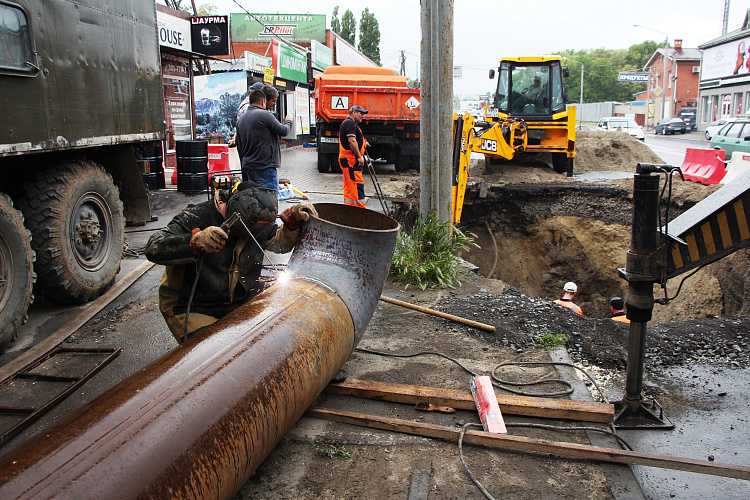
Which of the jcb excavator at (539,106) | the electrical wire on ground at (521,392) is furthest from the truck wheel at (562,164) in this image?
the electrical wire on ground at (521,392)

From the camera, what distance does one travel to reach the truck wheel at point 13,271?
4.27 meters

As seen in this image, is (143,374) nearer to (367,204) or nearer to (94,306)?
(94,306)

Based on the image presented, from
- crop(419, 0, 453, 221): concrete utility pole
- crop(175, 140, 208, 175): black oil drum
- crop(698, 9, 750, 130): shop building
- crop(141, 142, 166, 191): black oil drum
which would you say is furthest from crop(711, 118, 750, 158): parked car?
crop(698, 9, 750, 130): shop building

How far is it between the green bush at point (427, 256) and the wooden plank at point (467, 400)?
2.48 m

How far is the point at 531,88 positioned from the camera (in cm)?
1514

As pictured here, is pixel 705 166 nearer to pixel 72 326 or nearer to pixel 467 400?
pixel 467 400

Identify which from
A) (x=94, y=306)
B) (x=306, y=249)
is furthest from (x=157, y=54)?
(x=306, y=249)

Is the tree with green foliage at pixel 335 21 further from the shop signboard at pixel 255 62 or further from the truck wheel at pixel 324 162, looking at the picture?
the truck wheel at pixel 324 162

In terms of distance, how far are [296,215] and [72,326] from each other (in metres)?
2.56

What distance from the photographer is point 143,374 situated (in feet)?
7.75

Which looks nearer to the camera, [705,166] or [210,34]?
[705,166]

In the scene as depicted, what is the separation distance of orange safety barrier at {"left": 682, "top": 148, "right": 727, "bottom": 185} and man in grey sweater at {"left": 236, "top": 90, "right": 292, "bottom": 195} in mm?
11747

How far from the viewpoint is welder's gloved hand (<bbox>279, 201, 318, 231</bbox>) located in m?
3.53

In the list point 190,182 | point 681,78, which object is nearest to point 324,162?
point 190,182
